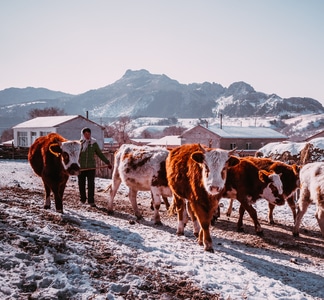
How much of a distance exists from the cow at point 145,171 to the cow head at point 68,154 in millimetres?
1537

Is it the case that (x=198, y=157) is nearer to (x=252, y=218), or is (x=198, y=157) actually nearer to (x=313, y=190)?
(x=252, y=218)

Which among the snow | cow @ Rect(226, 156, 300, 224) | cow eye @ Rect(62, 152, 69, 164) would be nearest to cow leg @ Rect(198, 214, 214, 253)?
the snow

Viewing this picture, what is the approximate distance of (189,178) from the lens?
685cm

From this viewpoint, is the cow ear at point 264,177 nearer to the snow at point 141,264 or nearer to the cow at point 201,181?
the snow at point 141,264

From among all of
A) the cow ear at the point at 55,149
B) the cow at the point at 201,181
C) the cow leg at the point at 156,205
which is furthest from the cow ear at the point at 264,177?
the cow ear at the point at 55,149

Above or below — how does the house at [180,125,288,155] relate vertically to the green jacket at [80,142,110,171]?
below

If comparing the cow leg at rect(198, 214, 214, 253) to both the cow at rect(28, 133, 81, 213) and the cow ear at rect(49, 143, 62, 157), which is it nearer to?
the cow at rect(28, 133, 81, 213)

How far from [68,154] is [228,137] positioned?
154 feet

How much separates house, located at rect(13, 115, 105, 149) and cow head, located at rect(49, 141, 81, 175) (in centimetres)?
3477

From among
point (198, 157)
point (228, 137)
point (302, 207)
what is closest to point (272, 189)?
point (302, 207)

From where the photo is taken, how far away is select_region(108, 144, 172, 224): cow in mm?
8500

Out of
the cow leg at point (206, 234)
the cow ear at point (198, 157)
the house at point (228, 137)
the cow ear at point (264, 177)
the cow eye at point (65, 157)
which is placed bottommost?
the house at point (228, 137)

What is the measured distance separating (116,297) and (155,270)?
94 cm

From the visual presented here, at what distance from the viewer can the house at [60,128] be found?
4206 centimetres
